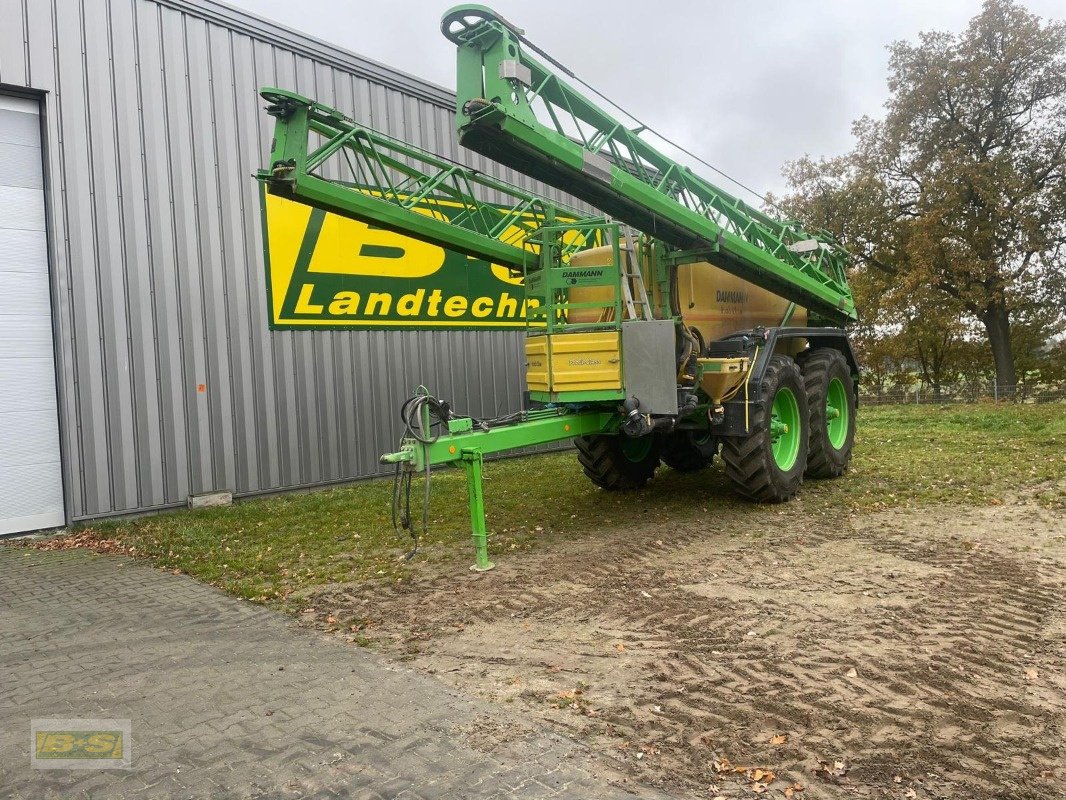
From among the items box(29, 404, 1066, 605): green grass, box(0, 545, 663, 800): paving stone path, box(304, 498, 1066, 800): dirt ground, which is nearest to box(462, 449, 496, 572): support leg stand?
box(304, 498, 1066, 800): dirt ground

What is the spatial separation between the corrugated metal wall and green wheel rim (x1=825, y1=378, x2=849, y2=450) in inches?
246

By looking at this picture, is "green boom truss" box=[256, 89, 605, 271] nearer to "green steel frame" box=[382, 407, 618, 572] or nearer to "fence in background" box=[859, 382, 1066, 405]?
"green steel frame" box=[382, 407, 618, 572]

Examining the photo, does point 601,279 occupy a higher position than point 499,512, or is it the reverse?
point 601,279

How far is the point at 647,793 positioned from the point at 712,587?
2.65m

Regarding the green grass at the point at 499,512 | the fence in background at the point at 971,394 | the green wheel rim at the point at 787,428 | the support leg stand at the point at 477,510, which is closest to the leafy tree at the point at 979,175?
the fence in background at the point at 971,394

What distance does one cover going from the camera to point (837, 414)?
10211mm

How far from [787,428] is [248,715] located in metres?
6.51

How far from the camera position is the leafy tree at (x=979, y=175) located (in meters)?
23.0

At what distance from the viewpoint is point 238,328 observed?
988 centimetres

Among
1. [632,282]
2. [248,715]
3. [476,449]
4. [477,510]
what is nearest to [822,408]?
[632,282]

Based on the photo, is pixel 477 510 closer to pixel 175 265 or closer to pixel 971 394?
pixel 175 265

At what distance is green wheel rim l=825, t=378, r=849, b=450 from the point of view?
10062 mm

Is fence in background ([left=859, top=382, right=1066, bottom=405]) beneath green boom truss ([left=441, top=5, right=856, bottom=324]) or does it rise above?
beneath

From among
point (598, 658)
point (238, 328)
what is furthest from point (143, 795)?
point (238, 328)
